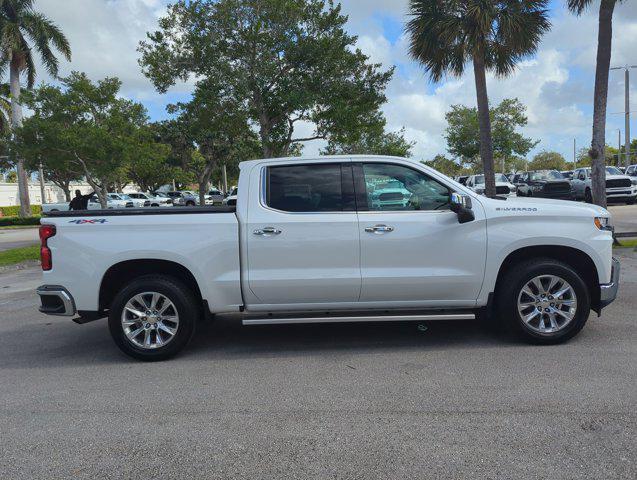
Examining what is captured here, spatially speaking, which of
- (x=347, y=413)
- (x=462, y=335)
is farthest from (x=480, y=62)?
(x=347, y=413)

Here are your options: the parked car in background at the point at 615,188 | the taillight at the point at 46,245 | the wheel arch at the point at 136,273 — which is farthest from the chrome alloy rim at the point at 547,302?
the parked car in background at the point at 615,188

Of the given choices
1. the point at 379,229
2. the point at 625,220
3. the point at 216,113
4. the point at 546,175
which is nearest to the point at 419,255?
the point at 379,229

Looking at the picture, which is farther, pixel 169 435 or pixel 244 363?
pixel 244 363

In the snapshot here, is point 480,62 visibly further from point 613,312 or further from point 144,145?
point 144,145

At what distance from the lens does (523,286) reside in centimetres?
501

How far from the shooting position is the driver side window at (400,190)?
5.11 m

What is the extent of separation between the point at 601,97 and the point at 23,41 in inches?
1141

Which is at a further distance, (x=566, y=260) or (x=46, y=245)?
(x=566, y=260)

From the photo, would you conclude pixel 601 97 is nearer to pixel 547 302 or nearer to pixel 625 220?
pixel 625 220

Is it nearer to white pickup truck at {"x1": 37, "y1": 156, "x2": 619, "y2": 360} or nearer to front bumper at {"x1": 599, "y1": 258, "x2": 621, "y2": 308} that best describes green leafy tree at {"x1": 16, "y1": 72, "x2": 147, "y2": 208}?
white pickup truck at {"x1": 37, "y1": 156, "x2": 619, "y2": 360}

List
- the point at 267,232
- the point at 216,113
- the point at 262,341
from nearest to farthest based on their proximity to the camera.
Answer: the point at 267,232 < the point at 262,341 < the point at 216,113

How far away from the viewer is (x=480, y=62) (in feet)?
47.2

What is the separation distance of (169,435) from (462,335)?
11.0 feet

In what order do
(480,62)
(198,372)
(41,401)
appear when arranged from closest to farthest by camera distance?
(41,401) < (198,372) < (480,62)
